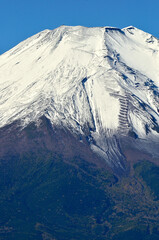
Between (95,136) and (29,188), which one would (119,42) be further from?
(29,188)

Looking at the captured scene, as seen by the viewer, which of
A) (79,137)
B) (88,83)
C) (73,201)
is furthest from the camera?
(88,83)

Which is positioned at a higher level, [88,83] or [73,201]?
[88,83]

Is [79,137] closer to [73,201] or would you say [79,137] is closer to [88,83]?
[73,201]

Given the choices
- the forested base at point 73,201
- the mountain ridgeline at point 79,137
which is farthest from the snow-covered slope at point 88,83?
the forested base at point 73,201

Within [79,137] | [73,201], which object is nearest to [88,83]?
[79,137]

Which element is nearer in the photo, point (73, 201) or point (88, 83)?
point (73, 201)

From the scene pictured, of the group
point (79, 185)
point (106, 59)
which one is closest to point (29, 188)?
point (79, 185)
